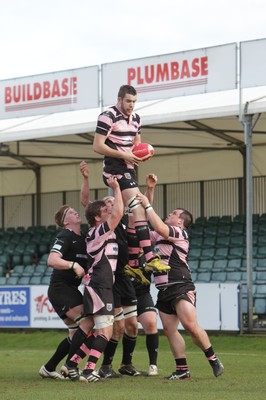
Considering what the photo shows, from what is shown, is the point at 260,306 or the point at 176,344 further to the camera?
the point at 260,306

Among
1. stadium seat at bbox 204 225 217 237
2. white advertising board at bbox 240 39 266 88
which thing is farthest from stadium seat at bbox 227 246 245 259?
white advertising board at bbox 240 39 266 88

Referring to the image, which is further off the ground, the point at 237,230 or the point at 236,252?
the point at 237,230

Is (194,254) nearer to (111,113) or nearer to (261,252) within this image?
(261,252)

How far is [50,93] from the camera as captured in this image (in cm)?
2892

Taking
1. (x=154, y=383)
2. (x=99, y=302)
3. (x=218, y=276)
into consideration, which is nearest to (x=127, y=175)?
(x=99, y=302)

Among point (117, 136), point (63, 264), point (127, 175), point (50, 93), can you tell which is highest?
point (50, 93)

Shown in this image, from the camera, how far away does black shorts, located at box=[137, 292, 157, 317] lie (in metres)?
14.4

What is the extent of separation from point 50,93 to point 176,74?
4223 mm

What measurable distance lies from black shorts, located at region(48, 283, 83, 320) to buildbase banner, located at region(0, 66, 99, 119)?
47.0 feet

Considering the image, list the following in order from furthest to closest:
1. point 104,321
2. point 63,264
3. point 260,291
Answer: point 260,291 < point 63,264 < point 104,321

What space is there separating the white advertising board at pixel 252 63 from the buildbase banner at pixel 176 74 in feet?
0.97

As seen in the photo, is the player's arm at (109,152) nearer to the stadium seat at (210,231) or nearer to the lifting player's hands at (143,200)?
the lifting player's hands at (143,200)

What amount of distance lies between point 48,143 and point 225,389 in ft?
68.8

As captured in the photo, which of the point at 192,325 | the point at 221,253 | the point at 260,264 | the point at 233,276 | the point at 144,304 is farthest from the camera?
the point at 221,253
